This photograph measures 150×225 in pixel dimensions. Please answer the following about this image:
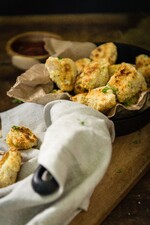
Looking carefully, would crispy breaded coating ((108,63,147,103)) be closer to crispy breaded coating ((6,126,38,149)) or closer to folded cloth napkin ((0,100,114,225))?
folded cloth napkin ((0,100,114,225))

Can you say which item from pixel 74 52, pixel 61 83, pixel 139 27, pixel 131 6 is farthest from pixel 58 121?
pixel 131 6

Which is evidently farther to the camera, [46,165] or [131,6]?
[131,6]

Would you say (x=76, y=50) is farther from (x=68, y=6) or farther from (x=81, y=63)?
(x=68, y=6)

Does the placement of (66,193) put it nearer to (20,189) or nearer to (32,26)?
(20,189)

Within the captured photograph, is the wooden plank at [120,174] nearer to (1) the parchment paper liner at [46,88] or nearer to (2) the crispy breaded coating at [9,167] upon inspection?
(1) the parchment paper liner at [46,88]

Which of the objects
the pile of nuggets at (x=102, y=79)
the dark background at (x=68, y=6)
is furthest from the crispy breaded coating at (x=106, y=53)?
the dark background at (x=68, y=6)

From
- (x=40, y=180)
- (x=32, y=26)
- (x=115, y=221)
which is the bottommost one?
(x=32, y=26)

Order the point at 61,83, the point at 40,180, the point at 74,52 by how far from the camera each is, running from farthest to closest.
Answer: the point at 74,52, the point at 61,83, the point at 40,180
